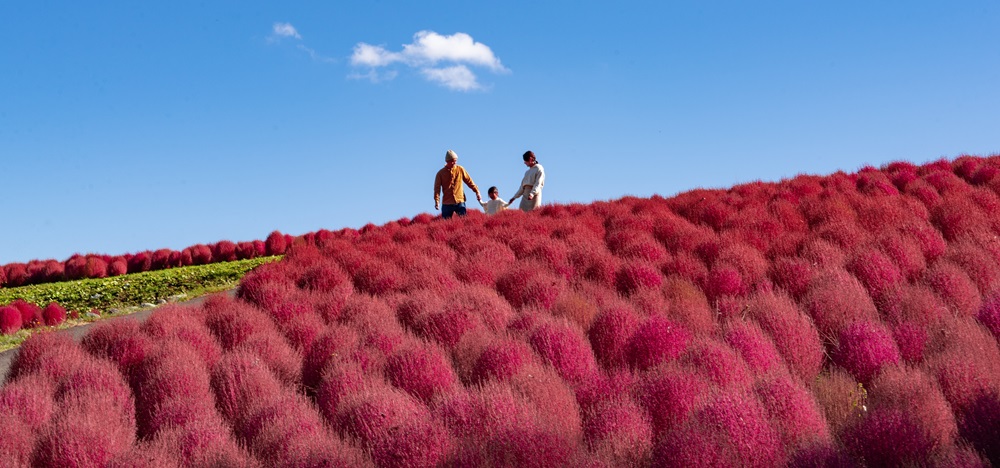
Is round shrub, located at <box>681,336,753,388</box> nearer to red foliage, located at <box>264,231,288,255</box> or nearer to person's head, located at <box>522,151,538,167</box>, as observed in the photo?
person's head, located at <box>522,151,538,167</box>

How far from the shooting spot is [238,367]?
15.1ft

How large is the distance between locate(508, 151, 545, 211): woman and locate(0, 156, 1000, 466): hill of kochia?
9.47 feet

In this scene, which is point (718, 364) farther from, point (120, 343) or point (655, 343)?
point (120, 343)

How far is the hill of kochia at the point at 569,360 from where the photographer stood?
10.5ft

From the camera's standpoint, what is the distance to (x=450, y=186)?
11.0 meters

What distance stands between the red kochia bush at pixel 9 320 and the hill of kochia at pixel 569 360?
3789mm

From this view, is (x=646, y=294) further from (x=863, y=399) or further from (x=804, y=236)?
(x=804, y=236)

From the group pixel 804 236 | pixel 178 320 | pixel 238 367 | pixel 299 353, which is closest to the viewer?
pixel 238 367

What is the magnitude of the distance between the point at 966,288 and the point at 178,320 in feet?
19.0

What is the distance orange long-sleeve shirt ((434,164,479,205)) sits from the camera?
10984 mm

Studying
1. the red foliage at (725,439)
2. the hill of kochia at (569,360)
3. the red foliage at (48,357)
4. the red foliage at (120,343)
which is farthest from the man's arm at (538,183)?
the red foliage at (725,439)

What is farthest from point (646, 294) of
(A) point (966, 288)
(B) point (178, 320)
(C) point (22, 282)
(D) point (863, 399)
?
(C) point (22, 282)

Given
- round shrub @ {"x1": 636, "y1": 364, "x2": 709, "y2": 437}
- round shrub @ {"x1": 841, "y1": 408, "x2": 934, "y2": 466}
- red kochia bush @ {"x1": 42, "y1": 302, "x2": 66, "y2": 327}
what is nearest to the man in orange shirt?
red kochia bush @ {"x1": 42, "y1": 302, "x2": 66, "y2": 327}

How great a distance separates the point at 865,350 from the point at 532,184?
6877 millimetres
